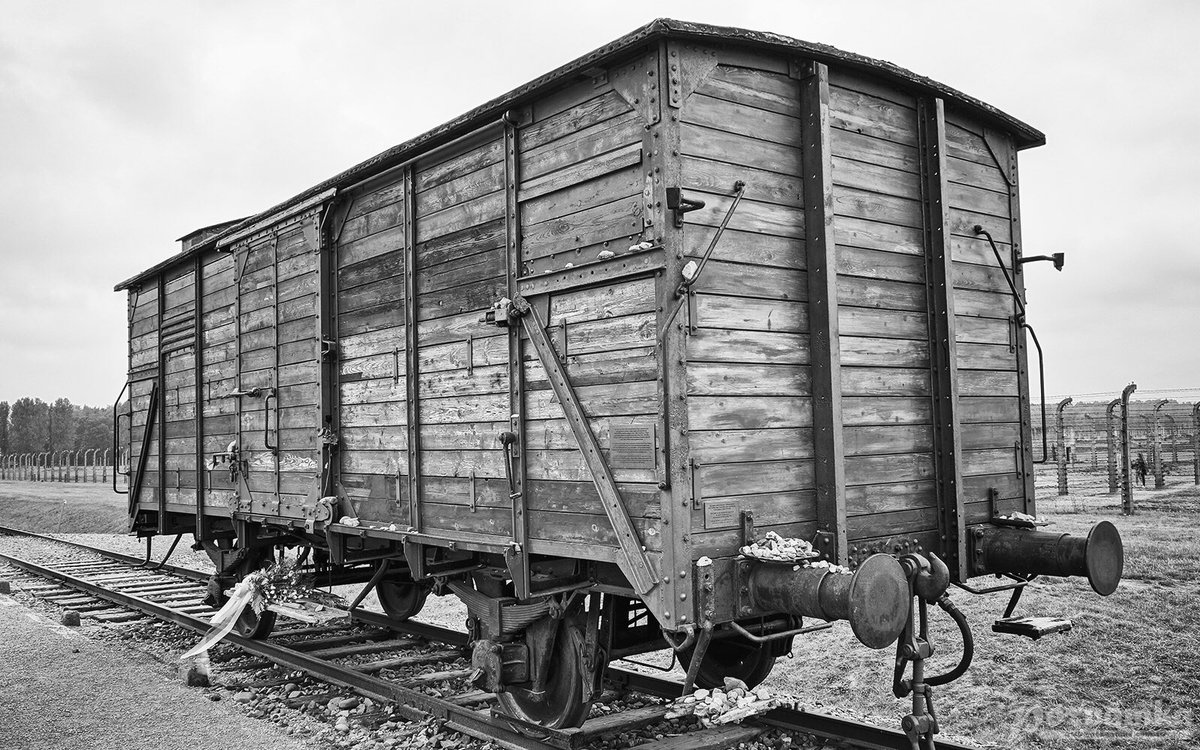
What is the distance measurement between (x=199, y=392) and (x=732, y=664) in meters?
6.67

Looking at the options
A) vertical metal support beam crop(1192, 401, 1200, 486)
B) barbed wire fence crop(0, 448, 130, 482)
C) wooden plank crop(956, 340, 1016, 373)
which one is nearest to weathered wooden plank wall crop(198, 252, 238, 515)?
wooden plank crop(956, 340, 1016, 373)

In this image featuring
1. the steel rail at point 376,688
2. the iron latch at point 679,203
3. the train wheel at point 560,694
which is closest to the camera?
the iron latch at point 679,203

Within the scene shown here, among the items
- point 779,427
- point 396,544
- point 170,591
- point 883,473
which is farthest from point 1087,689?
point 170,591

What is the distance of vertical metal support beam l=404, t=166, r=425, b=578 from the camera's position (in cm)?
633

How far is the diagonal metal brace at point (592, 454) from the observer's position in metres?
4.46

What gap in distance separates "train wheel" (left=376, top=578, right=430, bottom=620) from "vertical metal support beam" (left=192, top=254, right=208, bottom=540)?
7.55ft

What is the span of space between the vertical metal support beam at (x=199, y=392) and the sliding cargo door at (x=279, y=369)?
3.50 feet

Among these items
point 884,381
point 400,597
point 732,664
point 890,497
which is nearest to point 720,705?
point 732,664

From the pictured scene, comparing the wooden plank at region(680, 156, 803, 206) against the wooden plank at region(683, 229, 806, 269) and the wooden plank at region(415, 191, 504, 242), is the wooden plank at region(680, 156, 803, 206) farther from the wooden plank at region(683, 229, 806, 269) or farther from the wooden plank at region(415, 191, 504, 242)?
the wooden plank at region(415, 191, 504, 242)

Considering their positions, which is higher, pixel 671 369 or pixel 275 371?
pixel 275 371

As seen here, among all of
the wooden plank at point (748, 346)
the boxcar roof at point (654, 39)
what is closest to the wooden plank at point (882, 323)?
the wooden plank at point (748, 346)

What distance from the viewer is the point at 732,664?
593cm

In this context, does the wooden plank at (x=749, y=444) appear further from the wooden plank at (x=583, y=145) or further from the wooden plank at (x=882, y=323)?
the wooden plank at (x=583, y=145)

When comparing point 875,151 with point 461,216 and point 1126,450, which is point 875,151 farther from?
point 1126,450
